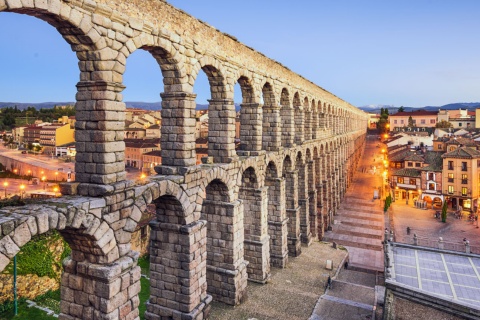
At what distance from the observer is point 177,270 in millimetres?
15414

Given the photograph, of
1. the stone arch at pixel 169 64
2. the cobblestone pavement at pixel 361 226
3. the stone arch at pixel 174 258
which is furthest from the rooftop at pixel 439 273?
the stone arch at pixel 169 64

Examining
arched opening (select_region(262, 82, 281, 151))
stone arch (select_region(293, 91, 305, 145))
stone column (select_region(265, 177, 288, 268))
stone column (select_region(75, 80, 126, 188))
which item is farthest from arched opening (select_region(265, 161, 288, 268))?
stone column (select_region(75, 80, 126, 188))

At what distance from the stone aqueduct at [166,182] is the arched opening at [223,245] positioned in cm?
6

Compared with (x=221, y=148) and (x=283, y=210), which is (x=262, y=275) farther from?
(x=221, y=148)

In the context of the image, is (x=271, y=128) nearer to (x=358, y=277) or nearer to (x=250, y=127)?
(x=250, y=127)

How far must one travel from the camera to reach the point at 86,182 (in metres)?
11.1

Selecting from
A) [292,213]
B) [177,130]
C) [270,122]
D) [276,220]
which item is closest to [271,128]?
[270,122]

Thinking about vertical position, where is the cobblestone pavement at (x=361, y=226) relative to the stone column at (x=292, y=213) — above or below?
below

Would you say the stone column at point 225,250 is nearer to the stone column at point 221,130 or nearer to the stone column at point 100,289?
the stone column at point 221,130

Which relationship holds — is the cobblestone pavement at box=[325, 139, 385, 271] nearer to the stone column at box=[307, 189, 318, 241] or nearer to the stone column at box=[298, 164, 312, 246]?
the stone column at box=[307, 189, 318, 241]

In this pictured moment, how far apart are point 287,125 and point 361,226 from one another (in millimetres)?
23030

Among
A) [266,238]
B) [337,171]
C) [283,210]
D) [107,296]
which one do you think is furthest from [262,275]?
[337,171]

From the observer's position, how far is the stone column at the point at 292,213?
28.3 m

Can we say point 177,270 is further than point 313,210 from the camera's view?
No
